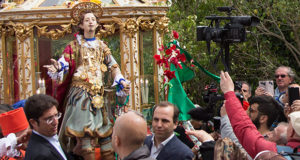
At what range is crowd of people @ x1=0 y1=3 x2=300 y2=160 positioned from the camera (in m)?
3.30

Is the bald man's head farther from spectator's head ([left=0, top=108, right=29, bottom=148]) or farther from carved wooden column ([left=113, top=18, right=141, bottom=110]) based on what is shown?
carved wooden column ([left=113, top=18, right=141, bottom=110])

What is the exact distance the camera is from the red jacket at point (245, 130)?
3486mm

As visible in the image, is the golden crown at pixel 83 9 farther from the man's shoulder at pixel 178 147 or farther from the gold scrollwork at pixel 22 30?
the man's shoulder at pixel 178 147

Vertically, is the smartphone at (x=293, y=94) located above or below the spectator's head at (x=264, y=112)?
above

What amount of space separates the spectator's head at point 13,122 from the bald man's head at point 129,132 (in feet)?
4.97

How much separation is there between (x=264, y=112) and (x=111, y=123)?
3.19m

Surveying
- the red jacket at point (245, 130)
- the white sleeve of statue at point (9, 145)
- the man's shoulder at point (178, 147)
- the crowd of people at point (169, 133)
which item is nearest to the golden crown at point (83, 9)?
the crowd of people at point (169, 133)

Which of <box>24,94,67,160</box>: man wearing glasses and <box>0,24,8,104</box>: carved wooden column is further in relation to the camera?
<box>0,24,8,104</box>: carved wooden column

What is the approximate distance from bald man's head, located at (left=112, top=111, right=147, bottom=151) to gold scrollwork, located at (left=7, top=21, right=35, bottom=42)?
5.13 meters

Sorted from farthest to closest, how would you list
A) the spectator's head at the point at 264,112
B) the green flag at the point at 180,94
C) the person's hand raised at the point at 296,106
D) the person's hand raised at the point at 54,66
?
the green flag at the point at 180,94 < the person's hand raised at the point at 54,66 < the spectator's head at the point at 264,112 < the person's hand raised at the point at 296,106

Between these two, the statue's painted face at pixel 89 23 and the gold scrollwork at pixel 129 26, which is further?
the gold scrollwork at pixel 129 26

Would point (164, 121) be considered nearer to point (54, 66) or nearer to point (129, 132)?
point (129, 132)

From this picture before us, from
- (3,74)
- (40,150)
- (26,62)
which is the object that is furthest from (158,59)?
(40,150)

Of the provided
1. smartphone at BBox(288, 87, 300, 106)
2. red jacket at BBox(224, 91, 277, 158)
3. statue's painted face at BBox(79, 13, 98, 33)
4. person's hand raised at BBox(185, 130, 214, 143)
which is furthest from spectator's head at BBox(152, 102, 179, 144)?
statue's painted face at BBox(79, 13, 98, 33)
